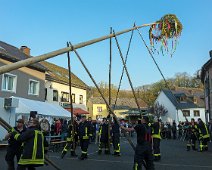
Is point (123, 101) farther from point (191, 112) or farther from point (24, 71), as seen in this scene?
point (24, 71)

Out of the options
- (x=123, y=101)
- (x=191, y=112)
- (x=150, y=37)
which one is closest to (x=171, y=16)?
(x=150, y=37)

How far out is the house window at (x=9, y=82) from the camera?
2444cm

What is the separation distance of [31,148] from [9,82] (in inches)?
771

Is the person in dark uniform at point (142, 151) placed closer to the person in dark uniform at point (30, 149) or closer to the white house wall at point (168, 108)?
the person in dark uniform at point (30, 149)

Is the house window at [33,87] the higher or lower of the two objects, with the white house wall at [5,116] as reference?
higher

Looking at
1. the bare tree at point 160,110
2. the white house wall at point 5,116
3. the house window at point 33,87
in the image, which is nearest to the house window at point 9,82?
the house window at point 33,87

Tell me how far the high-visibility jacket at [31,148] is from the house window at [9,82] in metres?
18.5

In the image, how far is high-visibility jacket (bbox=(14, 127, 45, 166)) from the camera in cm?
671

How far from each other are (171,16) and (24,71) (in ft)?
64.7

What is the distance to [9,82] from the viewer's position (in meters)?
25.2

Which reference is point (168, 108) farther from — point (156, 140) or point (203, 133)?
point (156, 140)

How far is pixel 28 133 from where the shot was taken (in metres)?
6.74

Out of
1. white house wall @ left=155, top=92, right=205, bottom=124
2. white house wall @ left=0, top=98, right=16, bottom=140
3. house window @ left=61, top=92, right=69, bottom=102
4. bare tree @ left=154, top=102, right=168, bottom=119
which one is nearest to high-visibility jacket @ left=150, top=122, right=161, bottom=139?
white house wall @ left=0, top=98, right=16, bottom=140

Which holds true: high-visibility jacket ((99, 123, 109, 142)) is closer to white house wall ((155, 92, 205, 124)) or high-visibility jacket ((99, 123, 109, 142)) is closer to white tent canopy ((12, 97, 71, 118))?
white tent canopy ((12, 97, 71, 118))
